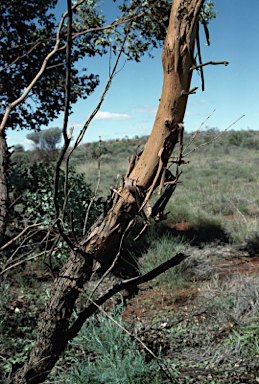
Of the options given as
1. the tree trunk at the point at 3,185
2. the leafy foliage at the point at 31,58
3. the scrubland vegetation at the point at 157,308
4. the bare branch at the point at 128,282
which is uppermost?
the leafy foliage at the point at 31,58

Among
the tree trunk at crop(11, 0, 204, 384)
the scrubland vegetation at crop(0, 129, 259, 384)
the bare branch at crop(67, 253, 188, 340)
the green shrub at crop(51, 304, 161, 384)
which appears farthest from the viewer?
the scrubland vegetation at crop(0, 129, 259, 384)

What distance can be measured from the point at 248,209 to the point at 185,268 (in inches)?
131

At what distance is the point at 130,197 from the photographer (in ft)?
3.98

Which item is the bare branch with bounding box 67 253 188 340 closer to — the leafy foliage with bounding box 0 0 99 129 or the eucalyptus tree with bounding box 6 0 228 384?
the eucalyptus tree with bounding box 6 0 228 384

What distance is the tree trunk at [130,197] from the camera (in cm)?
103

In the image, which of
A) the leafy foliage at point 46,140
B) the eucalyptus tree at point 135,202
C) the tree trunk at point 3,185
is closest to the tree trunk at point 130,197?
the eucalyptus tree at point 135,202

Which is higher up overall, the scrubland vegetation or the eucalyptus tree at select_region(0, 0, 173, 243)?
the eucalyptus tree at select_region(0, 0, 173, 243)

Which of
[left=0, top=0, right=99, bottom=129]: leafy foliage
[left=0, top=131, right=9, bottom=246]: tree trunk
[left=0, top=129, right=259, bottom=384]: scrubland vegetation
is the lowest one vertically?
[left=0, top=129, right=259, bottom=384]: scrubland vegetation

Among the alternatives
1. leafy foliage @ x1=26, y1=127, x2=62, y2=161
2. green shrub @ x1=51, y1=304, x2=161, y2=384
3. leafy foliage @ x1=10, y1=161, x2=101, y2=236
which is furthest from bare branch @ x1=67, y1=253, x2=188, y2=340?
leafy foliage @ x1=26, y1=127, x2=62, y2=161

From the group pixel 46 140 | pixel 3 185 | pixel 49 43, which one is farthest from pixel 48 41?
pixel 46 140

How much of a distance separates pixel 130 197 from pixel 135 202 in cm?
3

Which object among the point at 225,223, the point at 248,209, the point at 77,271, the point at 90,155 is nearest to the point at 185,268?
the point at 225,223

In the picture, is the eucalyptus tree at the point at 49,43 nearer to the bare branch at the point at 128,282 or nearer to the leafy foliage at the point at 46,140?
the bare branch at the point at 128,282

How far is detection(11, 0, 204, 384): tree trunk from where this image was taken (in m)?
1.03
